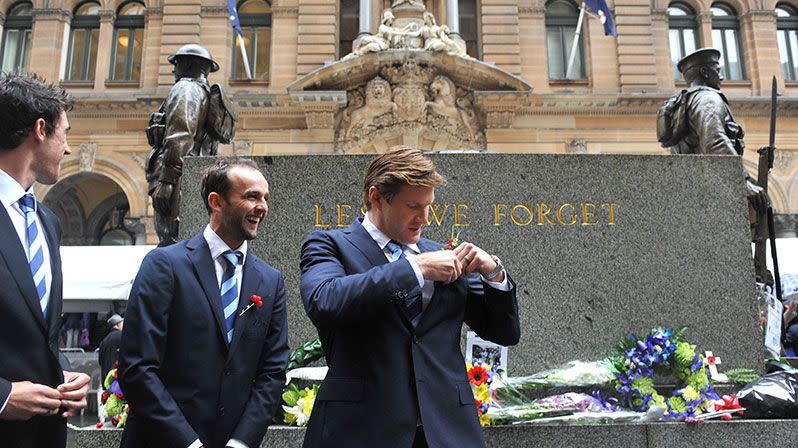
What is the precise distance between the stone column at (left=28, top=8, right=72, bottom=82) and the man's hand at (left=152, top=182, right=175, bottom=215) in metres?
18.7

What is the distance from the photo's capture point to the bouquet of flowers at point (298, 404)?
373 centimetres

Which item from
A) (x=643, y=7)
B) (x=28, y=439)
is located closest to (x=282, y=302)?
(x=28, y=439)

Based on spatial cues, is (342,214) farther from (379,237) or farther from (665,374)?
(665,374)

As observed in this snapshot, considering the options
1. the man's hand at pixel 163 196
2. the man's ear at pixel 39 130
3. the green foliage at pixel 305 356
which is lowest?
the green foliage at pixel 305 356

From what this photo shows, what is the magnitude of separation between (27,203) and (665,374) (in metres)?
4.01

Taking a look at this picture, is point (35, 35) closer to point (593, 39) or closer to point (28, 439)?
point (593, 39)

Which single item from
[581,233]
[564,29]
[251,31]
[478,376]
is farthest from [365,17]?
[478,376]

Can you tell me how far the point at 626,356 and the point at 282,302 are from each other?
266 cm

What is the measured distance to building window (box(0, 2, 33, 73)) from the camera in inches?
869

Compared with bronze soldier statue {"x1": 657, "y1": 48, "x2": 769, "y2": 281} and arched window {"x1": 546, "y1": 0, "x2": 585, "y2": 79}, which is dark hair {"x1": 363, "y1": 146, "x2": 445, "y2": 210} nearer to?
bronze soldier statue {"x1": 657, "y1": 48, "x2": 769, "y2": 281}

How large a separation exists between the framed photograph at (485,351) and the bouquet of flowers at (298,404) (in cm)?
115

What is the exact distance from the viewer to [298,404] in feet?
12.5

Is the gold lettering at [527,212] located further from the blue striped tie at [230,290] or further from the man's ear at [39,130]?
the man's ear at [39,130]

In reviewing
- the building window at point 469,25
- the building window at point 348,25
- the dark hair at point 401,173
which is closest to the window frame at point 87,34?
the building window at point 348,25
